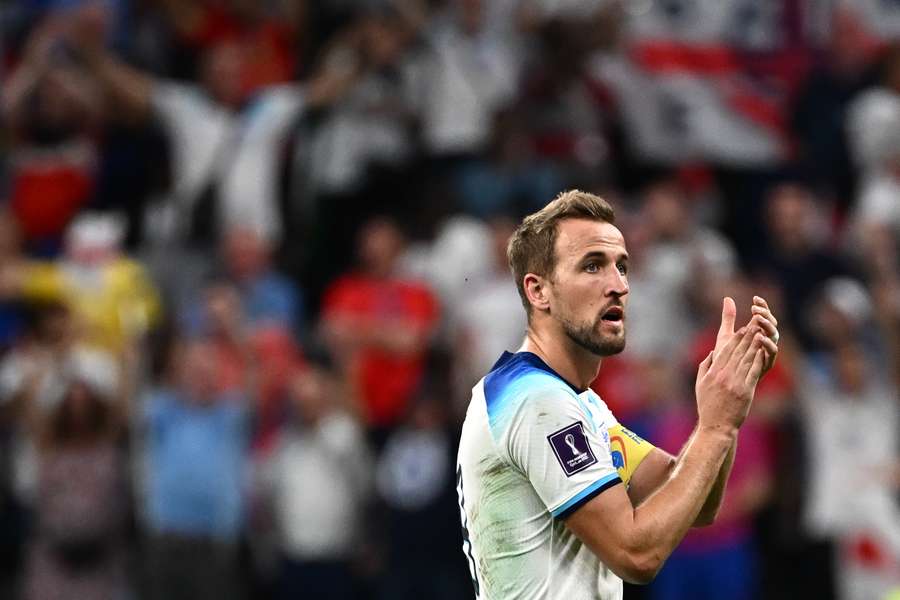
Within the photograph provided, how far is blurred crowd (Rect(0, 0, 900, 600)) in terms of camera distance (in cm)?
1123

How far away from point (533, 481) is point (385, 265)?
7.39 m

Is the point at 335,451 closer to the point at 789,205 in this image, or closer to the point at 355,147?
the point at 355,147

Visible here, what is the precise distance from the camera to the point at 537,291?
4.91m

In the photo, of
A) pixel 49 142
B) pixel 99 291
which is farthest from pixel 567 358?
pixel 49 142

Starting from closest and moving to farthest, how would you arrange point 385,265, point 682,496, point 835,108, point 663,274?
1. point 682,496
2. point 663,274
3. point 385,265
4. point 835,108

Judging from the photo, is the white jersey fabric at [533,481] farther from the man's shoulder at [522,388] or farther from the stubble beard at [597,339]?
the stubble beard at [597,339]

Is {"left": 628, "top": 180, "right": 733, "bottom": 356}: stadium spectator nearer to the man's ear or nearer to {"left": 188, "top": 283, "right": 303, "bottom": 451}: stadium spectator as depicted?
{"left": 188, "top": 283, "right": 303, "bottom": 451}: stadium spectator

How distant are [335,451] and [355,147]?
2797 mm

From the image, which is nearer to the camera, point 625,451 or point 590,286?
point 590,286

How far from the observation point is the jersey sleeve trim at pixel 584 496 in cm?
456

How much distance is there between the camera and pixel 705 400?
4.61 meters

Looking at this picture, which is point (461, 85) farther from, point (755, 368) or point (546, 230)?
point (755, 368)

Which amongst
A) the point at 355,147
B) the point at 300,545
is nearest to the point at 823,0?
the point at 355,147

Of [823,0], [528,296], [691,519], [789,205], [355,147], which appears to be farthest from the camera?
[823,0]
